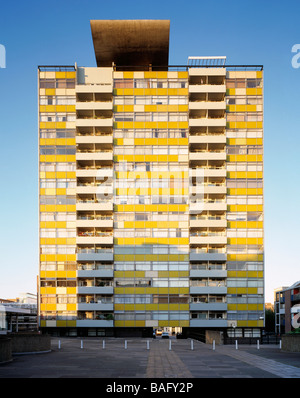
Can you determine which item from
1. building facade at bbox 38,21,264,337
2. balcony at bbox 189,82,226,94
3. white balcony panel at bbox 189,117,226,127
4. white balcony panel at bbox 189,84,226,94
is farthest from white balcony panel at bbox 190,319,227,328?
white balcony panel at bbox 189,84,226,94

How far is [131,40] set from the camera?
7738 cm

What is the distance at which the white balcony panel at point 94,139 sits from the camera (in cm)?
7350

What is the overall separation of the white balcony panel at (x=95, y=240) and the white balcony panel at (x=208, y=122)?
74.8 ft

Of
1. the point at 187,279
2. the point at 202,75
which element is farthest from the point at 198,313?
the point at 202,75

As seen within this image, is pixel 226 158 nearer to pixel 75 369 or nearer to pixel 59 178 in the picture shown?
pixel 59 178

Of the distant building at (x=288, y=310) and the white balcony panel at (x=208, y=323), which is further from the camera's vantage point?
the distant building at (x=288, y=310)

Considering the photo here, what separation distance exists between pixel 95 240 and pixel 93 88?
24974mm

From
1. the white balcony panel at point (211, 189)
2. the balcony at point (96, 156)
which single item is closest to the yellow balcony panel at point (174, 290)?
the white balcony panel at point (211, 189)

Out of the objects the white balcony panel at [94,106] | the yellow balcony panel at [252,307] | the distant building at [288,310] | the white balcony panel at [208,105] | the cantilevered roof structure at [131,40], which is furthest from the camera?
the distant building at [288,310]

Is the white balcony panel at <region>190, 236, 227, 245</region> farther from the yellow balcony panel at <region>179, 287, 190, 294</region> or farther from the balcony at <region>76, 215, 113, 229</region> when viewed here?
the balcony at <region>76, 215, 113, 229</region>

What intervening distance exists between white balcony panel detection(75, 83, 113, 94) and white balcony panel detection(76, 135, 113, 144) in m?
7.54

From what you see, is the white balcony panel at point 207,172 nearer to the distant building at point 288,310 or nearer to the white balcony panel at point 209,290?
the white balcony panel at point 209,290

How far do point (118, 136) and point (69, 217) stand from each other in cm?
1557

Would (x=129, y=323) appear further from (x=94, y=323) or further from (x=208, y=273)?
(x=208, y=273)
